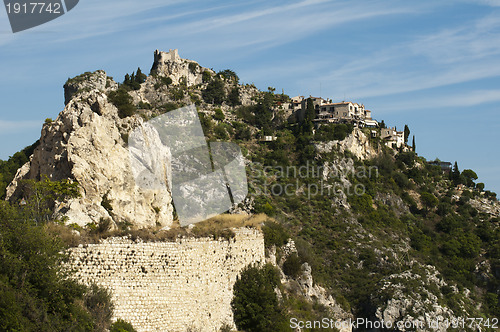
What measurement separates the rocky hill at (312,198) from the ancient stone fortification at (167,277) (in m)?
1.83

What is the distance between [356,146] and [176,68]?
26.7m

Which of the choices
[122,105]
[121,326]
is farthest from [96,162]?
[121,326]

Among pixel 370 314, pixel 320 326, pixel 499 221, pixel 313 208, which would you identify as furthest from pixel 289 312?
pixel 499 221

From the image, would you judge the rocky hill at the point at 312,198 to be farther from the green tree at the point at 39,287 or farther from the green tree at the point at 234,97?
the green tree at the point at 39,287

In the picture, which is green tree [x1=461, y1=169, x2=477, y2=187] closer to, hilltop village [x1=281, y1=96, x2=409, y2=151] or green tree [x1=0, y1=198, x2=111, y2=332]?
hilltop village [x1=281, y1=96, x2=409, y2=151]

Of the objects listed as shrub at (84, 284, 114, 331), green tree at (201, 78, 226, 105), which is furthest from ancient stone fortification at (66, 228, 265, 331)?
green tree at (201, 78, 226, 105)

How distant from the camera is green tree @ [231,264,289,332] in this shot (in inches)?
1066

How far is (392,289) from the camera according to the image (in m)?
52.4

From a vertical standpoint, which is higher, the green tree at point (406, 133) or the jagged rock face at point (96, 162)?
the green tree at point (406, 133)

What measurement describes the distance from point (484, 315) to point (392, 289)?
45.7 ft

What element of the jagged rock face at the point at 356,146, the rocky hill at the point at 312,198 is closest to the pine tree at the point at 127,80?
the rocky hill at the point at 312,198

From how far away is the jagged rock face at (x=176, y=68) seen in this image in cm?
8550

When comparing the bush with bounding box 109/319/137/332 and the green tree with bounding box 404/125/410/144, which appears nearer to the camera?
the bush with bounding box 109/319/137/332

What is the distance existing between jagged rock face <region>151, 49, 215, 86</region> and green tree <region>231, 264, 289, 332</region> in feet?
194
